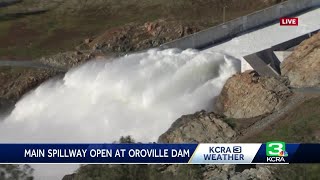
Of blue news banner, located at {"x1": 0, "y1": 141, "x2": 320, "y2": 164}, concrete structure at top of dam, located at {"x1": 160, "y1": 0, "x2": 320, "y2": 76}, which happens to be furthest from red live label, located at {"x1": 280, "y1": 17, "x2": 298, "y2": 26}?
blue news banner, located at {"x1": 0, "y1": 141, "x2": 320, "y2": 164}

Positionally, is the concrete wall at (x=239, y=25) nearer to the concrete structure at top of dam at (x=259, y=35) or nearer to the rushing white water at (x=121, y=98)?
the concrete structure at top of dam at (x=259, y=35)

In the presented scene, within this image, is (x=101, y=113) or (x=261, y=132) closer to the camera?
(x=261, y=132)

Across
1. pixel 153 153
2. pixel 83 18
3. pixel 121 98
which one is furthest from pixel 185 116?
pixel 83 18

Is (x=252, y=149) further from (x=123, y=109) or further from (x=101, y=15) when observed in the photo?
(x=101, y=15)

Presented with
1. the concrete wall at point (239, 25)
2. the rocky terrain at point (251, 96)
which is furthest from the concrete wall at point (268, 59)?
the concrete wall at point (239, 25)

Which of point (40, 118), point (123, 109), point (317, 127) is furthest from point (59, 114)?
point (317, 127)

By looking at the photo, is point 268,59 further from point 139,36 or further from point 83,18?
point 83,18
